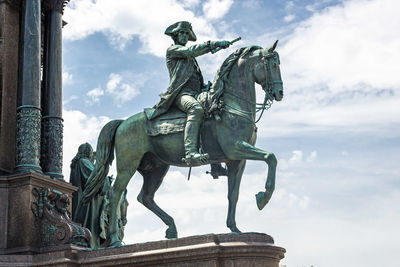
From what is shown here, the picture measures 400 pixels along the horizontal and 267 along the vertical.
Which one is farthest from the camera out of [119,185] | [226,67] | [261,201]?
[119,185]

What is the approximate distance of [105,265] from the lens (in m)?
13.2

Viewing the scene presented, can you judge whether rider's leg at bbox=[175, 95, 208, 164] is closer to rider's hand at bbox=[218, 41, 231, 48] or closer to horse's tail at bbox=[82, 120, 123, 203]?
rider's hand at bbox=[218, 41, 231, 48]

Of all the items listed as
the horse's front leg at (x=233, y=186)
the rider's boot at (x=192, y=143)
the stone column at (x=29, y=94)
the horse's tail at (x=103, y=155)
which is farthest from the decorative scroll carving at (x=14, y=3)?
the horse's front leg at (x=233, y=186)

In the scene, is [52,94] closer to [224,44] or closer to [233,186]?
[224,44]

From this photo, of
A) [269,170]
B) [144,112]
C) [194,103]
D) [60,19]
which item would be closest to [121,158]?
[144,112]

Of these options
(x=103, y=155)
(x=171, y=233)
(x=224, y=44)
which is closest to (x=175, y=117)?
(x=224, y=44)

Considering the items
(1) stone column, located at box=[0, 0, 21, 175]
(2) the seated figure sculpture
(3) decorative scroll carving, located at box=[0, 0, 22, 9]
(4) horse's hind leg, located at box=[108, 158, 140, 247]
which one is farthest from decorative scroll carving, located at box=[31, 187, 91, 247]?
(3) decorative scroll carving, located at box=[0, 0, 22, 9]

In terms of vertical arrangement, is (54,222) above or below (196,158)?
below

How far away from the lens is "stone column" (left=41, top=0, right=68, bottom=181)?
1650cm

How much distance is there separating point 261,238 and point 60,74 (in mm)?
7306

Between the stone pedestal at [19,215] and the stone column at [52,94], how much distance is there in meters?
1.15

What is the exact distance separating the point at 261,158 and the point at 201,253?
78.4 inches

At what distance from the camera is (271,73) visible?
44.4 ft

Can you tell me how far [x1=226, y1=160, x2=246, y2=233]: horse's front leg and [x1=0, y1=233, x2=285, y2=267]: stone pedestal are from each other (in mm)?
984
